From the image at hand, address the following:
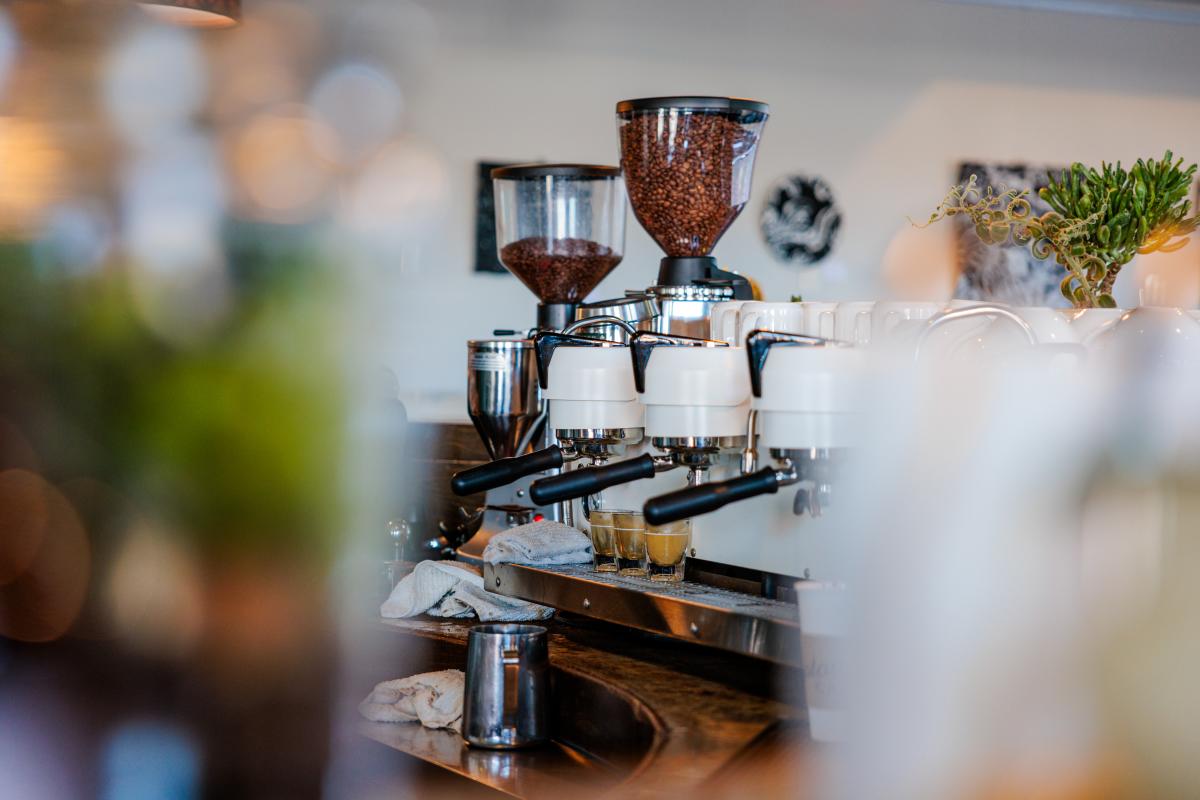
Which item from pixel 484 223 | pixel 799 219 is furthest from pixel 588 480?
pixel 799 219

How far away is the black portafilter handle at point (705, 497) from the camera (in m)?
0.97

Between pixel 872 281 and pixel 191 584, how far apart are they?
455 cm

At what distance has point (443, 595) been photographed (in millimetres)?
1562

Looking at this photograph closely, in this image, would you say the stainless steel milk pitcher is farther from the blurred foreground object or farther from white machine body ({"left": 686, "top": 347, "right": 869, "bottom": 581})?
the blurred foreground object

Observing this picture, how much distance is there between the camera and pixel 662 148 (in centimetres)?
154

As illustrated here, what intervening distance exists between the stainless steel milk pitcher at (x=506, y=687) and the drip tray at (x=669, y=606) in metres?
0.11

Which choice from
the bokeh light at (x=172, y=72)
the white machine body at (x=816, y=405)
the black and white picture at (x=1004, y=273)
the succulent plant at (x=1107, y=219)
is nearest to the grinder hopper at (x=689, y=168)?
the succulent plant at (x=1107, y=219)

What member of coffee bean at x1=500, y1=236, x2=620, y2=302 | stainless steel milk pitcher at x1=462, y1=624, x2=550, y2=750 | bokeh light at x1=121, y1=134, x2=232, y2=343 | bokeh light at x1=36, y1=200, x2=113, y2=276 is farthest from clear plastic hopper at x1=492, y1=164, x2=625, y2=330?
bokeh light at x1=36, y1=200, x2=113, y2=276

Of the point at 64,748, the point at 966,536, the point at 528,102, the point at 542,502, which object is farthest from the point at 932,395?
the point at 528,102

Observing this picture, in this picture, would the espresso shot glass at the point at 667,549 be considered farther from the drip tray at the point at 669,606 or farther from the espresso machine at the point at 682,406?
the espresso machine at the point at 682,406

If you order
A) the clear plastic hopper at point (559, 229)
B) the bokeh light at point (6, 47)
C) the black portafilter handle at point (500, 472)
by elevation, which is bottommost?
the black portafilter handle at point (500, 472)

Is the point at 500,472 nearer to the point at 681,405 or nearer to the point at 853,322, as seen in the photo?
the point at 681,405

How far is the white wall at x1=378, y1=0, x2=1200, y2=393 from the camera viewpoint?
177 inches

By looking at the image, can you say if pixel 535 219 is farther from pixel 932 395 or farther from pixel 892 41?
pixel 892 41
